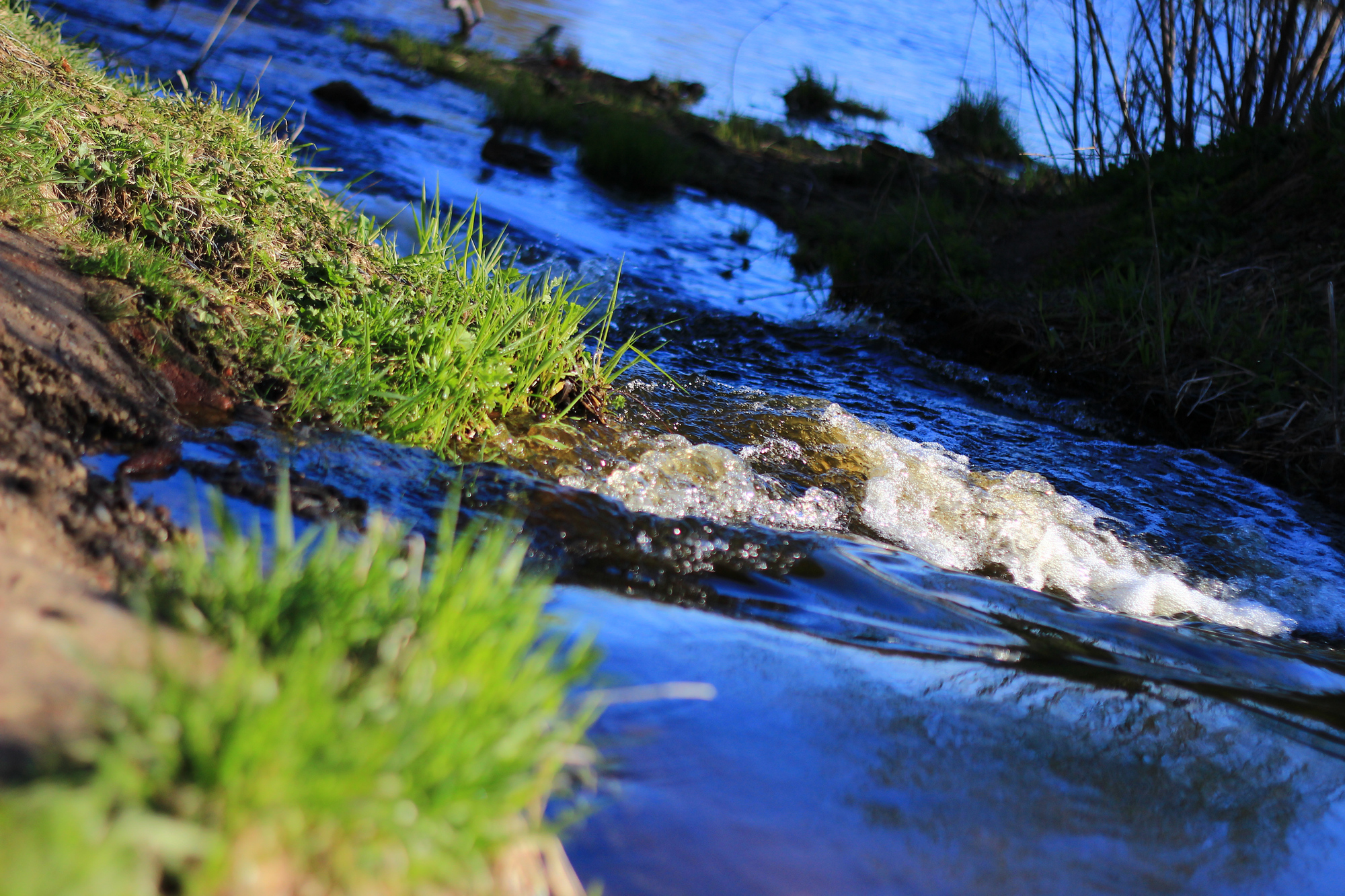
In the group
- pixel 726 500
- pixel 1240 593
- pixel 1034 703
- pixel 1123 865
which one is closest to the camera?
pixel 1123 865

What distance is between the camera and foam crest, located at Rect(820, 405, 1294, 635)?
3594mm

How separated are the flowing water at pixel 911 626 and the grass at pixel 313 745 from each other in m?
0.29

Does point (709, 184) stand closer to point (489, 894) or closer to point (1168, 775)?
point (1168, 775)

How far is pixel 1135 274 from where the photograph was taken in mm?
6570

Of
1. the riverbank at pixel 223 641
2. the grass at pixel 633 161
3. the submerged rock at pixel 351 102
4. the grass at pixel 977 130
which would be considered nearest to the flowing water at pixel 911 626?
the riverbank at pixel 223 641

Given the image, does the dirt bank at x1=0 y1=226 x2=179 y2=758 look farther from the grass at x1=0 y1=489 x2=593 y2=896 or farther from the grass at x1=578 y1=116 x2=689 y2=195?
the grass at x1=578 y1=116 x2=689 y2=195

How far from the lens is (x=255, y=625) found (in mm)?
1441

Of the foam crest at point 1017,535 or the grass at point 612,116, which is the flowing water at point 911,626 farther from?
the grass at point 612,116

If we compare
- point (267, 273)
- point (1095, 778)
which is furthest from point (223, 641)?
point (267, 273)

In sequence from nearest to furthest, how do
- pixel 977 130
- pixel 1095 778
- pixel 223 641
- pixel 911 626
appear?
pixel 223 641 < pixel 1095 778 < pixel 911 626 < pixel 977 130

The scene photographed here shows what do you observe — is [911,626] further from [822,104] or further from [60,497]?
[822,104]

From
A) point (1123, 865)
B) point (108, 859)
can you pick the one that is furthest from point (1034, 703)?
point (108, 859)

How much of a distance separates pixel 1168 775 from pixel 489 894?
175 cm

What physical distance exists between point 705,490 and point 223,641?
2196 mm
